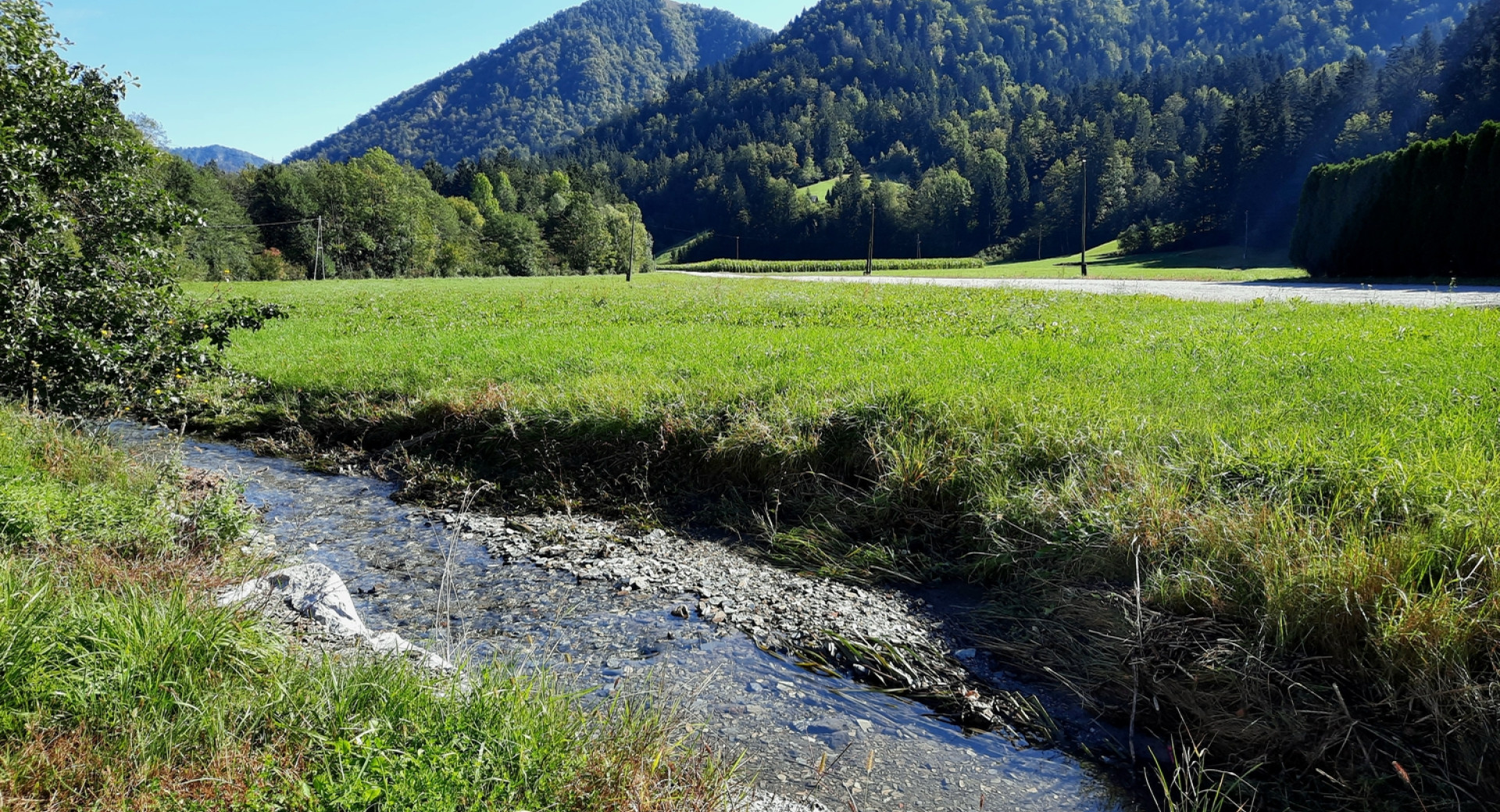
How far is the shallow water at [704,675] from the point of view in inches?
148

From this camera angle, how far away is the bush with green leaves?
22.9ft

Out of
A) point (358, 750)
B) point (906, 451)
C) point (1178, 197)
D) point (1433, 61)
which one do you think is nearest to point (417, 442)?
point (906, 451)

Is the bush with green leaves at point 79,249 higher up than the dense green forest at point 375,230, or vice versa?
the dense green forest at point 375,230

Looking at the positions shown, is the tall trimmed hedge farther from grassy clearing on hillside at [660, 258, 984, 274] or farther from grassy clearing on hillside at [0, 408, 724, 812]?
grassy clearing on hillside at [660, 258, 984, 274]

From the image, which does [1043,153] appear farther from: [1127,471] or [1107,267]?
[1127,471]

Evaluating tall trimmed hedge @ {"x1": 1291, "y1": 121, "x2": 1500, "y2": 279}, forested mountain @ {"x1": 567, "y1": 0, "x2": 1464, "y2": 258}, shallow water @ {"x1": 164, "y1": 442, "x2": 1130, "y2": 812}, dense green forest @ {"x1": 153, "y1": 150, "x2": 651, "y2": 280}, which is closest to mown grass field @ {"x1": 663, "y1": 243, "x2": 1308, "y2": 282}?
tall trimmed hedge @ {"x1": 1291, "y1": 121, "x2": 1500, "y2": 279}

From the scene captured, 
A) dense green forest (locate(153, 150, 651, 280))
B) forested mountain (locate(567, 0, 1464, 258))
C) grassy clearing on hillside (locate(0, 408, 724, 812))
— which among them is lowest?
grassy clearing on hillside (locate(0, 408, 724, 812))

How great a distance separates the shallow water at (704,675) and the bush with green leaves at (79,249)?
2302 millimetres

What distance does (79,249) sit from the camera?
26.0 ft

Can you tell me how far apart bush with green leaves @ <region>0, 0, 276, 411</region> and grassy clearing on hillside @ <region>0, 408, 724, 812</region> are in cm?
429

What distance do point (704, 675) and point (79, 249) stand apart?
317 inches

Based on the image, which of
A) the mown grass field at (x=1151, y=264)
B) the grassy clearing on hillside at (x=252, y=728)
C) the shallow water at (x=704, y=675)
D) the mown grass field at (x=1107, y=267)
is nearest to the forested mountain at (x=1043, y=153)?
the mown grass field at (x=1151, y=264)

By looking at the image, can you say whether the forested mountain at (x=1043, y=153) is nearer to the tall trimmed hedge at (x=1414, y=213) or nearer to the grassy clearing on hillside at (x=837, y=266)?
the grassy clearing on hillside at (x=837, y=266)

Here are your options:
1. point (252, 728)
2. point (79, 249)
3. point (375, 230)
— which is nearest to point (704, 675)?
point (252, 728)
